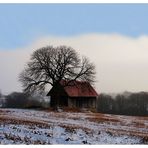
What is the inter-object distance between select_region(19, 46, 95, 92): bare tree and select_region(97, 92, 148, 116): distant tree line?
8.12 feet

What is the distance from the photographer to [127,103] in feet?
78.7

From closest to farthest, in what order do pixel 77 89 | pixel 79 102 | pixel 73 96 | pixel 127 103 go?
pixel 127 103
pixel 77 89
pixel 73 96
pixel 79 102

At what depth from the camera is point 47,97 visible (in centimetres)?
3100

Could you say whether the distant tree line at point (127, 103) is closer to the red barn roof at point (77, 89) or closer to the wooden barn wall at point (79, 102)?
the red barn roof at point (77, 89)

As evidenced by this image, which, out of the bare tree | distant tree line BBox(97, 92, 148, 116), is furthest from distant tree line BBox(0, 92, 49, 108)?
distant tree line BBox(97, 92, 148, 116)

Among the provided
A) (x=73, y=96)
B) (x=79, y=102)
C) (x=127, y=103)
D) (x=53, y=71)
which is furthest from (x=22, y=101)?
(x=79, y=102)

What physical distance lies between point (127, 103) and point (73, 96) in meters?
13.6

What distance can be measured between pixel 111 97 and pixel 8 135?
8266mm

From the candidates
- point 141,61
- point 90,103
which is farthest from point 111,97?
point 90,103

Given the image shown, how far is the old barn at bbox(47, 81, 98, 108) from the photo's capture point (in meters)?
34.0

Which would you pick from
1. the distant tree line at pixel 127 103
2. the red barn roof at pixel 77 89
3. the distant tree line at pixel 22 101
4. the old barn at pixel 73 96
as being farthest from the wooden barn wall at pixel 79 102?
the distant tree line at pixel 127 103

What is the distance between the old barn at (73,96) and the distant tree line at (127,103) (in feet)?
25.4

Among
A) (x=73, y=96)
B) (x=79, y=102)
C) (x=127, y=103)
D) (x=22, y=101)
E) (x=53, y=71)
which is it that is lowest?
(x=127, y=103)

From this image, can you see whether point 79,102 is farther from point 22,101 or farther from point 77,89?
point 22,101
